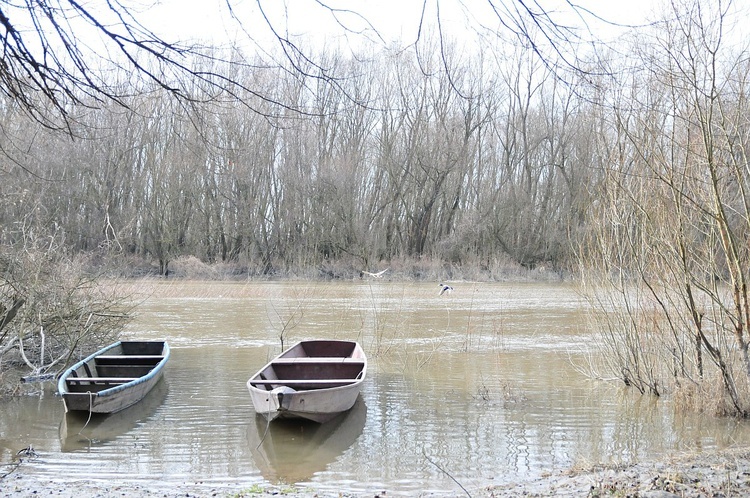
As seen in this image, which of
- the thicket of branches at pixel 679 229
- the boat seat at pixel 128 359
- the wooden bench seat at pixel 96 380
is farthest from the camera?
the boat seat at pixel 128 359

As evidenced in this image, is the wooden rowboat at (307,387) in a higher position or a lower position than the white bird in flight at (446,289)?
lower

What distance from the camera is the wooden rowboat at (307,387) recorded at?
7.89 m

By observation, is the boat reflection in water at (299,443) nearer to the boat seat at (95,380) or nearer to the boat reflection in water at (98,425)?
the boat reflection in water at (98,425)

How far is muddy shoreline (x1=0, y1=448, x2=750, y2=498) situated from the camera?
502 centimetres

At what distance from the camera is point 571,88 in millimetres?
3578

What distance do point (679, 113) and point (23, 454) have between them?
7479 millimetres

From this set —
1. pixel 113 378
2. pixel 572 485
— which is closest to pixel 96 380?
pixel 113 378

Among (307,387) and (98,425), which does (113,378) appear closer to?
(98,425)

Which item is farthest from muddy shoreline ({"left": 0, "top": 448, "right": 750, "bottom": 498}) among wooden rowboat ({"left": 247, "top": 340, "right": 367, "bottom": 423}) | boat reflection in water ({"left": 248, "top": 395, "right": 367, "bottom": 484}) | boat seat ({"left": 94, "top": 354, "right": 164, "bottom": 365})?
boat seat ({"left": 94, "top": 354, "right": 164, "bottom": 365})

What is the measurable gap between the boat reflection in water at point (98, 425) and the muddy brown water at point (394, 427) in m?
0.03

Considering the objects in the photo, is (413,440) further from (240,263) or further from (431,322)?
(240,263)

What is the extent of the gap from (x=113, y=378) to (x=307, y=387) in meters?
2.57

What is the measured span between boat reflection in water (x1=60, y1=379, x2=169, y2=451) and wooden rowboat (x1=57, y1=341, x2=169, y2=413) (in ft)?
0.35

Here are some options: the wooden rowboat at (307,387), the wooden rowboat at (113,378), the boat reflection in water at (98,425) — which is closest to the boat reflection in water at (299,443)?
the wooden rowboat at (307,387)
